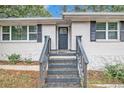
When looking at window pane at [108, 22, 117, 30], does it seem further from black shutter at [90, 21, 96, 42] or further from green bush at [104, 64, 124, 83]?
green bush at [104, 64, 124, 83]

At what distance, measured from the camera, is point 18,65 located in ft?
59.2

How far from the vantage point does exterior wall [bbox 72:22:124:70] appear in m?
18.2

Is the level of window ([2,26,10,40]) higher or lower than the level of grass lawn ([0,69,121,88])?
higher

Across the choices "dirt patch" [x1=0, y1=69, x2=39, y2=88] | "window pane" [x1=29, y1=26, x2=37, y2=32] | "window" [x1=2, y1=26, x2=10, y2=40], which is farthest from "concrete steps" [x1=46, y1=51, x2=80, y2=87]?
"window" [x1=2, y1=26, x2=10, y2=40]

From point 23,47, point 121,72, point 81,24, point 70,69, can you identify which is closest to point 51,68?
point 70,69

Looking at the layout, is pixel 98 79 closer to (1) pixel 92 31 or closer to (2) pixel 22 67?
(1) pixel 92 31

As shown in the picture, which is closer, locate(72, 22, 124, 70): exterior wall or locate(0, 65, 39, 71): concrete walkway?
locate(0, 65, 39, 71): concrete walkway

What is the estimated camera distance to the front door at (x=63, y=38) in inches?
812

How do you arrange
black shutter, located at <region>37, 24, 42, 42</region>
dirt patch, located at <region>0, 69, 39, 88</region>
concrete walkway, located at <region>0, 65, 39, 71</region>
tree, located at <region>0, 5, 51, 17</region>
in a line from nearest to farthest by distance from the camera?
dirt patch, located at <region>0, 69, 39, 88</region>
concrete walkway, located at <region>0, 65, 39, 71</region>
black shutter, located at <region>37, 24, 42, 42</region>
tree, located at <region>0, 5, 51, 17</region>

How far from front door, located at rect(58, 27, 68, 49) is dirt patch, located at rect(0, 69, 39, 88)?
427 centimetres

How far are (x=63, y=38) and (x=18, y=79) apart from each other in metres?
6.86

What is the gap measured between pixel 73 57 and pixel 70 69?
178cm

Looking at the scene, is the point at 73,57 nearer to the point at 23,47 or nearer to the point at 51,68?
the point at 51,68
